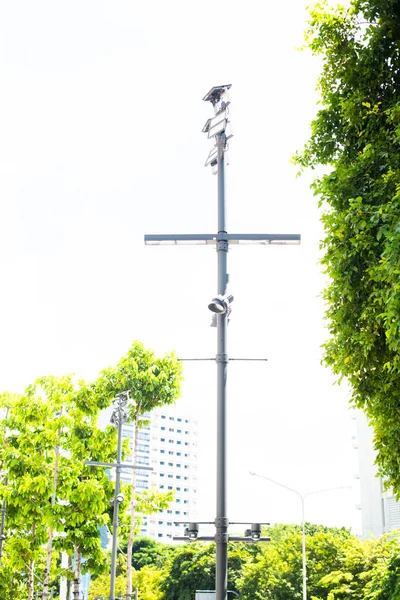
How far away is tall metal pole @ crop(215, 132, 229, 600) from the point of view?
816 centimetres

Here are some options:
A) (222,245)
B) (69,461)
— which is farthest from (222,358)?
(69,461)

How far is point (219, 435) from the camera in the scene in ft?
27.9

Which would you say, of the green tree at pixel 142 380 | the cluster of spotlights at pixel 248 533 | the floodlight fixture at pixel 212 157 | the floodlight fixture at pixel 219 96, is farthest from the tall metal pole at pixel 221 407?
the green tree at pixel 142 380

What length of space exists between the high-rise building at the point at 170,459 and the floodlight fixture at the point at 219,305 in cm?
13714

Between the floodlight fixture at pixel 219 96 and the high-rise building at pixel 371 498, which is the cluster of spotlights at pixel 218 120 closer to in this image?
the floodlight fixture at pixel 219 96

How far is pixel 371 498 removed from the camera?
67.4 m

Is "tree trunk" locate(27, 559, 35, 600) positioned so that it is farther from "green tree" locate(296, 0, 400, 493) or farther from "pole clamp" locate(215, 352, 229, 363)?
"pole clamp" locate(215, 352, 229, 363)

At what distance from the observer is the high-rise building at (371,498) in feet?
204

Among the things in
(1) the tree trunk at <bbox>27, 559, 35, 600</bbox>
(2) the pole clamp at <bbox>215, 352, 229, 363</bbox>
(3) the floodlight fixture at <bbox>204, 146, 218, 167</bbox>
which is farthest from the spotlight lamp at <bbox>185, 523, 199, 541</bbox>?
(1) the tree trunk at <bbox>27, 559, 35, 600</bbox>

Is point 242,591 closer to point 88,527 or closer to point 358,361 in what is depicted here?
point 88,527

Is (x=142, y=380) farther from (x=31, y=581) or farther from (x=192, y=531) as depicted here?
(x=192, y=531)

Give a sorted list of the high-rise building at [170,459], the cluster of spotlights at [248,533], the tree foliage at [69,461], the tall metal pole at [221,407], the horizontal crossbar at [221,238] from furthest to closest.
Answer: the high-rise building at [170,459] < the tree foliage at [69,461] < the horizontal crossbar at [221,238] < the cluster of spotlights at [248,533] < the tall metal pole at [221,407]

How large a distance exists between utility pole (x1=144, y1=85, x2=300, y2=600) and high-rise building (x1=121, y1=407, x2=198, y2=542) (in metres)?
137

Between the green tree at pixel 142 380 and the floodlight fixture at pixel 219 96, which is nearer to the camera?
the floodlight fixture at pixel 219 96
